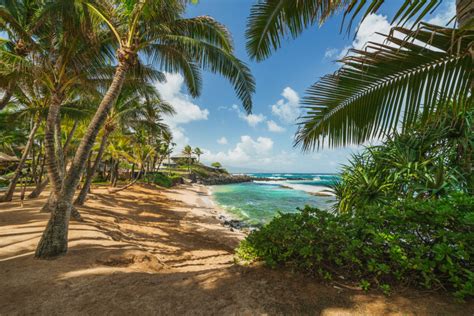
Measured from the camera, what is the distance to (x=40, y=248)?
12.5ft

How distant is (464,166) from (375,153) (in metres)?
1.48

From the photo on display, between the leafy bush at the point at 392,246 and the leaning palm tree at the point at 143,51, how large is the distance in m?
4.01

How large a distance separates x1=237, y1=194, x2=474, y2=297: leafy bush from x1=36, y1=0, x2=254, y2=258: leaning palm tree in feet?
13.2

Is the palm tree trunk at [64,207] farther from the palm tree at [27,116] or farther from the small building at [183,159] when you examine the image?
the small building at [183,159]

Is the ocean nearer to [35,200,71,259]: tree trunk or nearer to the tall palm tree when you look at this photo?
[35,200,71,259]: tree trunk

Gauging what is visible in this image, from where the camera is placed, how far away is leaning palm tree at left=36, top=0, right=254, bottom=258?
4008mm

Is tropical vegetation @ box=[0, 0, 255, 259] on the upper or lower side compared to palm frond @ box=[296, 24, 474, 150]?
upper

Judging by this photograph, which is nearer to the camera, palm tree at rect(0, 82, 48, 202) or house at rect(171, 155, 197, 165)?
palm tree at rect(0, 82, 48, 202)

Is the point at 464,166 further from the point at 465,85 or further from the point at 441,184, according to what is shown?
the point at 465,85

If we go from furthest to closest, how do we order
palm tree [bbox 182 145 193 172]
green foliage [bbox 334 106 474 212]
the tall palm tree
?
palm tree [bbox 182 145 193 172] → the tall palm tree → green foliage [bbox 334 106 474 212]

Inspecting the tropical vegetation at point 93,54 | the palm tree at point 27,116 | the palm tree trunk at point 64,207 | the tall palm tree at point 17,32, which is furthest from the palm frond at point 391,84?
the palm tree at point 27,116

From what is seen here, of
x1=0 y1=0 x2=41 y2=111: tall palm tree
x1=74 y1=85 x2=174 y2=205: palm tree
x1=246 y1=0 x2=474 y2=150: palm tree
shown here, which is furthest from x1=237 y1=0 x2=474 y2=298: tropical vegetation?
x1=74 y1=85 x2=174 y2=205: palm tree

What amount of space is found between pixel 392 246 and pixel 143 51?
713 centimetres

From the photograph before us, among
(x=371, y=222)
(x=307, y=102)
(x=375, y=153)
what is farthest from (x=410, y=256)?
(x=375, y=153)
